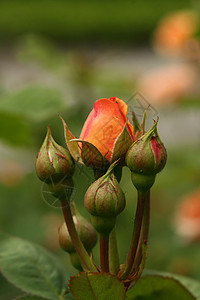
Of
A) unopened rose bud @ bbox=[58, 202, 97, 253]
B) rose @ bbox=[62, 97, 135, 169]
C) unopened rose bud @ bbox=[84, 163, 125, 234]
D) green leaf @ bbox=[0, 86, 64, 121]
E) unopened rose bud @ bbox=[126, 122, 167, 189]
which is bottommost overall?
unopened rose bud @ bbox=[58, 202, 97, 253]

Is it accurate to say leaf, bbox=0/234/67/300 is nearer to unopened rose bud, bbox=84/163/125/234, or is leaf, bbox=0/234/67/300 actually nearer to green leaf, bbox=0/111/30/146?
unopened rose bud, bbox=84/163/125/234

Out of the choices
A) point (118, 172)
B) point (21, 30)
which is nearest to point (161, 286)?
point (118, 172)

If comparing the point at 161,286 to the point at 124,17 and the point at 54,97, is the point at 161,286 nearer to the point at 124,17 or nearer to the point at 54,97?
the point at 54,97

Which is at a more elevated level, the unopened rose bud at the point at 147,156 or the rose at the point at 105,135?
the rose at the point at 105,135

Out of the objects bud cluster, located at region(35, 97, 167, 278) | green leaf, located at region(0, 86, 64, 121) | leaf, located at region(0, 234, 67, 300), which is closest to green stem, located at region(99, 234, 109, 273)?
bud cluster, located at region(35, 97, 167, 278)

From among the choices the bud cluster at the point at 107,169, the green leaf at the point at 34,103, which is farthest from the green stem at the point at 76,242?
the green leaf at the point at 34,103

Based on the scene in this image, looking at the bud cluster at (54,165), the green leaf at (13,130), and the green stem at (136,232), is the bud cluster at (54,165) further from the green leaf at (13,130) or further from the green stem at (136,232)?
the green leaf at (13,130)

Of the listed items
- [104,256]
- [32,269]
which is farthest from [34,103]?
[104,256]
